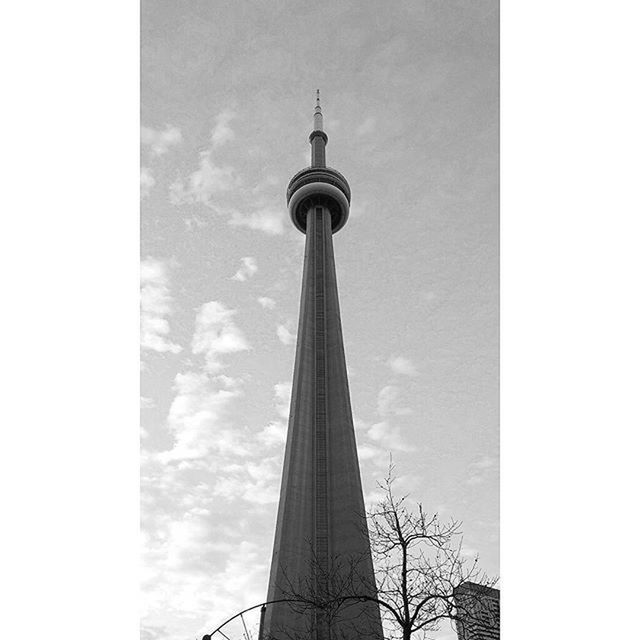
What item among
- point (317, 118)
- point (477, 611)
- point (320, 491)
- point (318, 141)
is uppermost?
point (317, 118)

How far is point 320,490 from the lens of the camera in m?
42.1

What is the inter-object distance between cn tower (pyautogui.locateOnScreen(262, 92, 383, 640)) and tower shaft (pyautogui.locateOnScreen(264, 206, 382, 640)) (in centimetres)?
6

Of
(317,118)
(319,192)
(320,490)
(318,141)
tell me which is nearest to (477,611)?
(320,490)

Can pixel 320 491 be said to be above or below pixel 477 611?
above

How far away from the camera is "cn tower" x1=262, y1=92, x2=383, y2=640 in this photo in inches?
1403

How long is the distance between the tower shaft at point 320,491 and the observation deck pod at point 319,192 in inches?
299

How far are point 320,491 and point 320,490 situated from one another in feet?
0.23

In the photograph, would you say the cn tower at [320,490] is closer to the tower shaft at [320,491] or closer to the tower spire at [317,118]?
the tower shaft at [320,491]

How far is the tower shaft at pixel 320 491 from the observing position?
117 feet

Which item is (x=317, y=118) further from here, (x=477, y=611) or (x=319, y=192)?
(x=477, y=611)

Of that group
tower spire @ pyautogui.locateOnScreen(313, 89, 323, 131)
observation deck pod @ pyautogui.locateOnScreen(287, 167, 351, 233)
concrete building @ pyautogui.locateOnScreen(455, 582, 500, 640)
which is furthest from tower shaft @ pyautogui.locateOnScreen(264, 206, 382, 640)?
tower spire @ pyautogui.locateOnScreen(313, 89, 323, 131)
